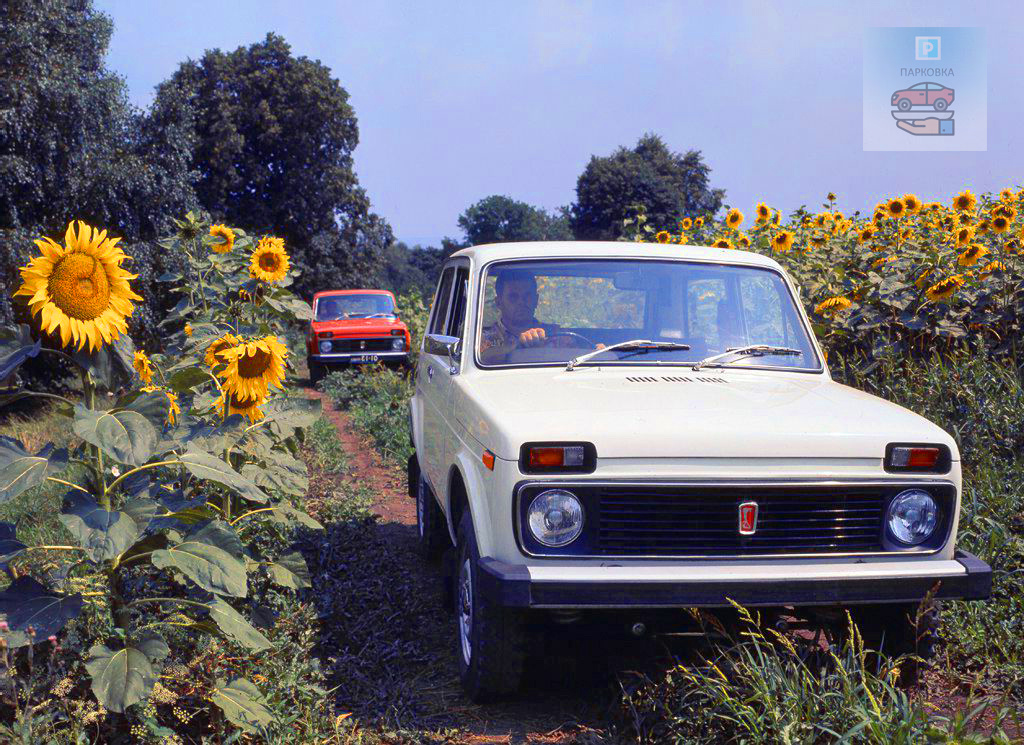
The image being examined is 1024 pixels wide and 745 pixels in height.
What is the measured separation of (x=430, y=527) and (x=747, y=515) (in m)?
2.72

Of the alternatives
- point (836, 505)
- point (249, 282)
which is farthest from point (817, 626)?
point (249, 282)

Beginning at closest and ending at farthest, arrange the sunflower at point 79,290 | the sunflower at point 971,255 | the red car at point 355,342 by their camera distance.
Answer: the sunflower at point 79,290 < the sunflower at point 971,255 < the red car at point 355,342

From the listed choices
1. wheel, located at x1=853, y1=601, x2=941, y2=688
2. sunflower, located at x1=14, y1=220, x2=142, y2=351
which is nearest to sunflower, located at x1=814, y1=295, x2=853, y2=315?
wheel, located at x1=853, y1=601, x2=941, y2=688

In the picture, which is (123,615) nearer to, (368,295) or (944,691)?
(944,691)

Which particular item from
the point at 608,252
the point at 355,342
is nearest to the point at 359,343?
the point at 355,342

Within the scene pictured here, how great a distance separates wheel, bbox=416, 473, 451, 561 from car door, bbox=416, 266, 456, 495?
17 centimetres

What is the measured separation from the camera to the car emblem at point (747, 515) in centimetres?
333

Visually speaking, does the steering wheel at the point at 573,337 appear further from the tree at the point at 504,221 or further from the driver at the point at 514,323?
the tree at the point at 504,221

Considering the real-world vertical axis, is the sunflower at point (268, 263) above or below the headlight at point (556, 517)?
above

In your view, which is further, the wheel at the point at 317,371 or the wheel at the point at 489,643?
the wheel at the point at 317,371

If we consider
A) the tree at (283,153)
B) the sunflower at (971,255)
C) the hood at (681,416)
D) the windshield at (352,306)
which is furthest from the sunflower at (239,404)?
the tree at (283,153)

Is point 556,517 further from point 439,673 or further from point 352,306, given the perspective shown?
point 352,306

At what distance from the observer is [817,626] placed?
373 centimetres

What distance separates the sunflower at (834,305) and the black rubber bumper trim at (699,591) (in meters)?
4.60
